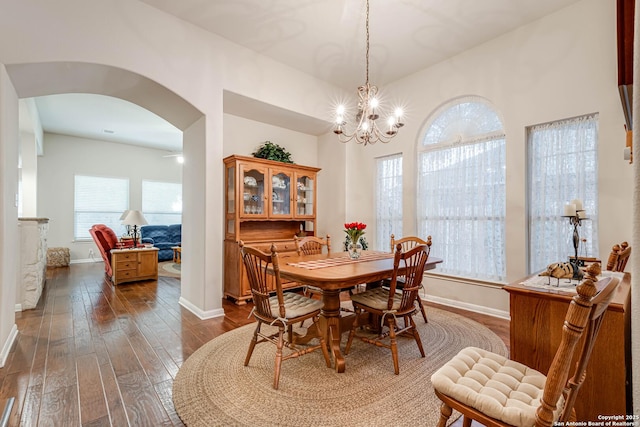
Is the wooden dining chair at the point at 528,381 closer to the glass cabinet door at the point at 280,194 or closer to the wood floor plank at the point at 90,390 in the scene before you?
the wood floor plank at the point at 90,390

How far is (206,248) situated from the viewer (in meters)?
3.33

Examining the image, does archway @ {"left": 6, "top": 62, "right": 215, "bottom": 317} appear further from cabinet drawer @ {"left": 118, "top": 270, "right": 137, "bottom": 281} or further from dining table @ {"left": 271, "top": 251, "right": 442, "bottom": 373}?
cabinet drawer @ {"left": 118, "top": 270, "right": 137, "bottom": 281}

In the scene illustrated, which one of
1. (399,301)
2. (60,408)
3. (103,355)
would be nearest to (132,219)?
(103,355)

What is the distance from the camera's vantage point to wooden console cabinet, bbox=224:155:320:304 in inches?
154

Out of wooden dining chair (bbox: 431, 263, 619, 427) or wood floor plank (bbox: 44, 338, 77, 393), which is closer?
wooden dining chair (bbox: 431, 263, 619, 427)

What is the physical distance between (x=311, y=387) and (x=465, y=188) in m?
2.96

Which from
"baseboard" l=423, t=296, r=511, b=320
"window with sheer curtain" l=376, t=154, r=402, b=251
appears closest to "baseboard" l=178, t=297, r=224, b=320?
"window with sheer curtain" l=376, t=154, r=402, b=251

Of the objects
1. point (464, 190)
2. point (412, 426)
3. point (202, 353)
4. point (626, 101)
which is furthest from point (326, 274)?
point (464, 190)

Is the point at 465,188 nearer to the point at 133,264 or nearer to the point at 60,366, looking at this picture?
the point at 60,366

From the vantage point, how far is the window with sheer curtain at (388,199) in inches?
173

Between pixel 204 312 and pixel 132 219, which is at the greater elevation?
pixel 132 219

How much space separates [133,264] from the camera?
5.14m

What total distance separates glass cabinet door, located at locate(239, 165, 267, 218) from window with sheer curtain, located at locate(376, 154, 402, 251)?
1818 mm

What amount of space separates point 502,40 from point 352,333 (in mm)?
3627
